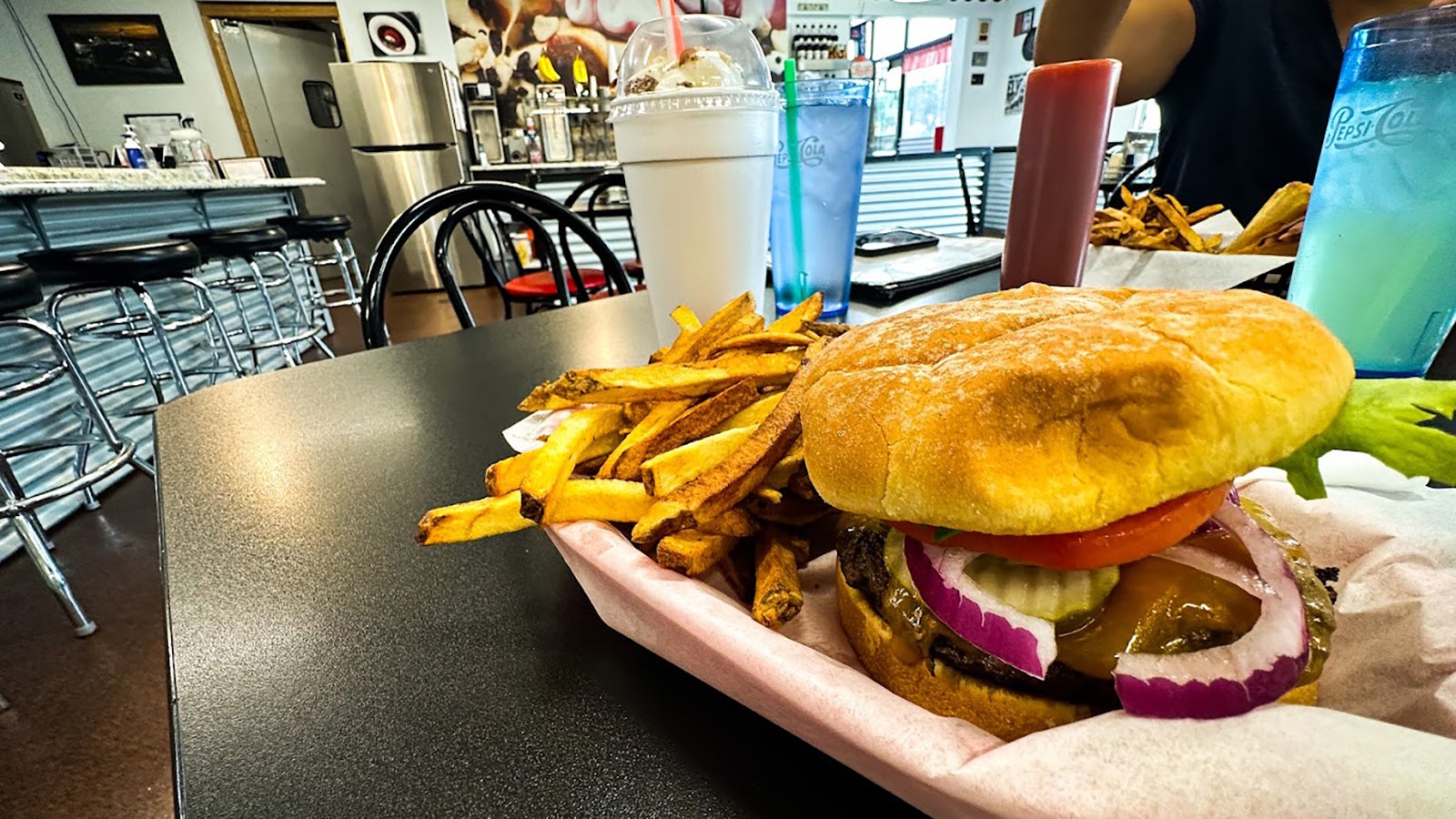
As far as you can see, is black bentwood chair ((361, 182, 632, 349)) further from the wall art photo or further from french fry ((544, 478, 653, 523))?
the wall art photo

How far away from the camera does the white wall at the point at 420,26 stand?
8203 millimetres

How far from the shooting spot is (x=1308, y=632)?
1.51ft

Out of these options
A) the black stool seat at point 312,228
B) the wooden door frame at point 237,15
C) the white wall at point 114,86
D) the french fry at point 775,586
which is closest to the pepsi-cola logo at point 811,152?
the french fry at point 775,586

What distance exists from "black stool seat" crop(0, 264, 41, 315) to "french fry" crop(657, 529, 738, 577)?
8.40ft

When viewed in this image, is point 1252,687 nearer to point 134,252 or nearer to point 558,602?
point 558,602

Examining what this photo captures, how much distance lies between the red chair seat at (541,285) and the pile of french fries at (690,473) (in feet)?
8.49

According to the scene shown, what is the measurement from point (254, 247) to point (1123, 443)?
501cm

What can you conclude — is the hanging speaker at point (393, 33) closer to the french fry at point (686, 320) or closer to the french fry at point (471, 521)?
the french fry at point (686, 320)

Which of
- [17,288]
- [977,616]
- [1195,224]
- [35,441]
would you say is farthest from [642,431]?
[35,441]

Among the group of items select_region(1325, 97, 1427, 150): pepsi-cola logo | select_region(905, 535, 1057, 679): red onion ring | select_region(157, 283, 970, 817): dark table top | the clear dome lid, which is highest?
the clear dome lid

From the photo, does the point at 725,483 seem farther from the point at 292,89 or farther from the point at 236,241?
the point at 292,89

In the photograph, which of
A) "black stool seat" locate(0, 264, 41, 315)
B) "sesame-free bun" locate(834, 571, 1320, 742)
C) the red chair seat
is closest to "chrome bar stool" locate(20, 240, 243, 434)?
"black stool seat" locate(0, 264, 41, 315)

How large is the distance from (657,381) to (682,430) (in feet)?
0.20

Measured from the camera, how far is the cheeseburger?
1.39 ft
